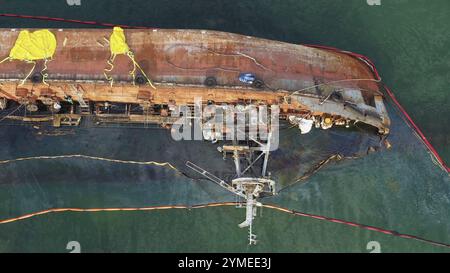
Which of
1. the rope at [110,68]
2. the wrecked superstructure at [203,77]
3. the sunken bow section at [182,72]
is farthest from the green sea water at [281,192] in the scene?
the rope at [110,68]

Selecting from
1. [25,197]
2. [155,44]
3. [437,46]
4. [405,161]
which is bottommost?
[25,197]

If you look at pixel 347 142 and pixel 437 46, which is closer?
pixel 347 142

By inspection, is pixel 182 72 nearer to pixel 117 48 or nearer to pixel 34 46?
pixel 117 48

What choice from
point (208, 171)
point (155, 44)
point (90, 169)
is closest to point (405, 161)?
point (208, 171)

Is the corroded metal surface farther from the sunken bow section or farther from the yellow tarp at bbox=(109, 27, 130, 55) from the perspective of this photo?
the yellow tarp at bbox=(109, 27, 130, 55)

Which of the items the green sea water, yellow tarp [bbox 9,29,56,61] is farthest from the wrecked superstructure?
the green sea water

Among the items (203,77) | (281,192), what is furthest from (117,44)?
(281,192)

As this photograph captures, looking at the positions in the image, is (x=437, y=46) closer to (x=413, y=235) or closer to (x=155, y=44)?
(x=413, y=235)
